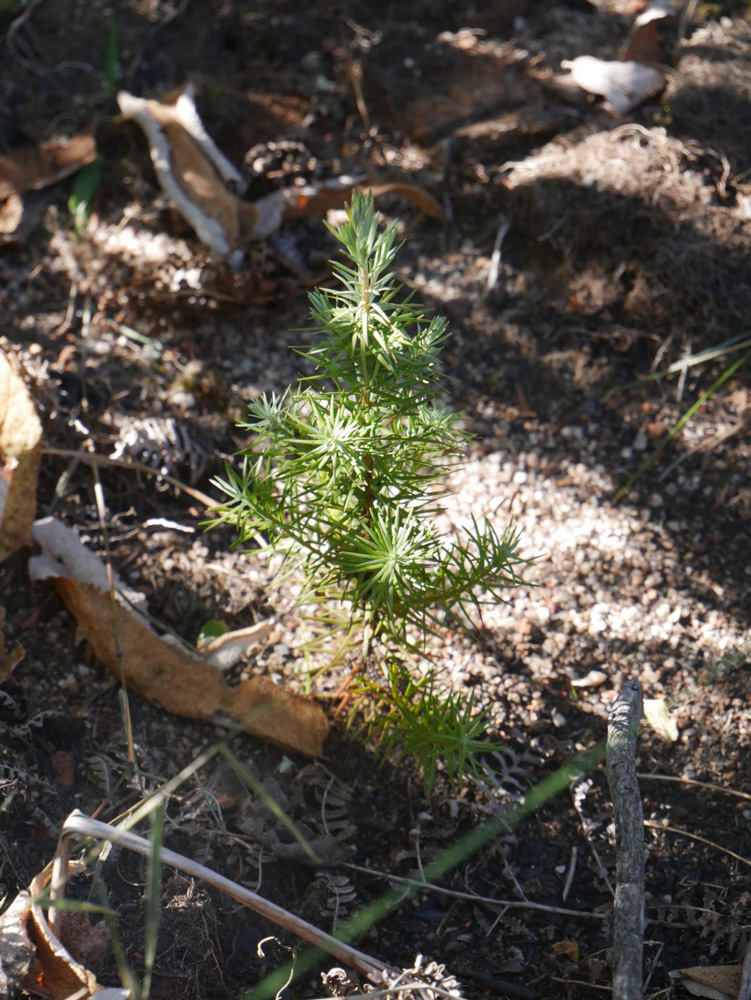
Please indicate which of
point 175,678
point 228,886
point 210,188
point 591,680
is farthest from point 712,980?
point 210,188

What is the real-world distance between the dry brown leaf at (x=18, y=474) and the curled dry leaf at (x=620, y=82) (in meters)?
2.53

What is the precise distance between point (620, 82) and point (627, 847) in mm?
2929

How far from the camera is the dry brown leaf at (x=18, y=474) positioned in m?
2.23

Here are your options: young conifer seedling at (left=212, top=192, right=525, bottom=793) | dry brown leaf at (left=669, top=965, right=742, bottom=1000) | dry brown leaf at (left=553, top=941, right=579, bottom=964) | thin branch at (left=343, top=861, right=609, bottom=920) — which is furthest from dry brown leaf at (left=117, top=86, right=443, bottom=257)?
dry brown leaf at (left=669, top=965, right=742, bottom=1000)

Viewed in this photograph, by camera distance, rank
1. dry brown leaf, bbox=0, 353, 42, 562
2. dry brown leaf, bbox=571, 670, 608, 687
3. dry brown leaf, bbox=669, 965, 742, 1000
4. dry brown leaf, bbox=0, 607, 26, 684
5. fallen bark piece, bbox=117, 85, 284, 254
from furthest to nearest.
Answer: fallen bark piece, bbox=117, 85, 284, 254
dry brown leaf, bbox=571, 670, 608, 687
dry brown leaf, bbox=0, 353, 42, 562
dry brown leaf, bbox=0, 607, 26, 684
dry brown leaf, bbox=669, 965, 742, 1000

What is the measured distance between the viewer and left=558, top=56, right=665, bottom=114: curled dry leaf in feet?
11.0

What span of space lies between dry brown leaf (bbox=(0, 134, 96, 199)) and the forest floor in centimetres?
6

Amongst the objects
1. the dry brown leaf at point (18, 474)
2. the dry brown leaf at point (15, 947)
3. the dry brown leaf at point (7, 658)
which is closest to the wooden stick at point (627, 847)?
the dry brown leaf at point (15, 947)

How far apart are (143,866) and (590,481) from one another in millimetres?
1754

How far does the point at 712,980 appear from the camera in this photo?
5.93 feet

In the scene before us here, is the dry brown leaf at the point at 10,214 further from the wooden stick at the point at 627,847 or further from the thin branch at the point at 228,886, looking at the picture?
the wooden stick at the point at 627,847

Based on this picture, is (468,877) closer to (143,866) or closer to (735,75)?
(143,866)

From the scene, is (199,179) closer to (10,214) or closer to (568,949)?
(10,214)

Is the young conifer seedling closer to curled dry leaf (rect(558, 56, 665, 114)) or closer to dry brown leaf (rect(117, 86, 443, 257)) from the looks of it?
dry brown leaf (rect(117, 86, 443, 257))
